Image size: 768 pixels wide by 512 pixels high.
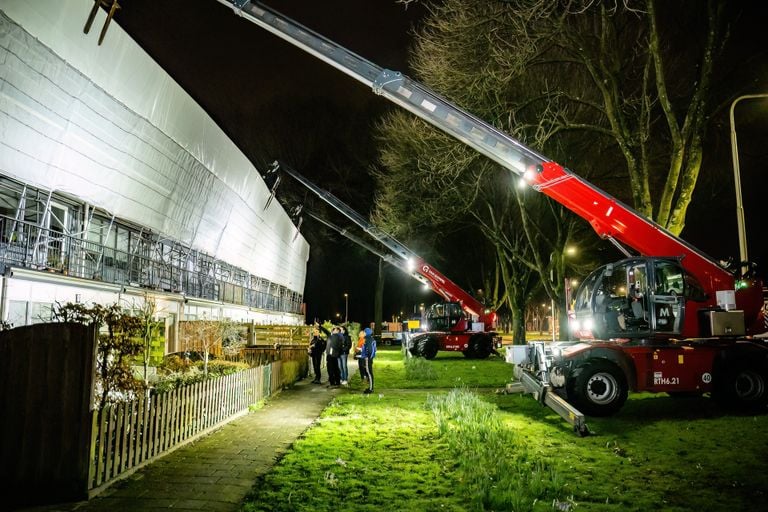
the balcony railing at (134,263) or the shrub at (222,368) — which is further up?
the balcony railing at (134,263)

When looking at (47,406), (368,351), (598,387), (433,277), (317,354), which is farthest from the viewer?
(433,277)

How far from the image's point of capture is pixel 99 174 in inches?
623

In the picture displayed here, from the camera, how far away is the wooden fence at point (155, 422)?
18.7 feet

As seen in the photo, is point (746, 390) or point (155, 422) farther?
point (746, 390)

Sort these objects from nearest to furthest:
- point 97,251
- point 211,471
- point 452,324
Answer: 1. point 211,471
2. point 97,251
3. point 452,324

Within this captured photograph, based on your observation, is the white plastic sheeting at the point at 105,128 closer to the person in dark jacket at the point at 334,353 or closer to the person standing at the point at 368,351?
the person in dark jacket at the point at 334,353

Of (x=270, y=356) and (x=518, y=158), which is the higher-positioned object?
(x=518, y=158)

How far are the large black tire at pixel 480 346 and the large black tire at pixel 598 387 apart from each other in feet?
57.5

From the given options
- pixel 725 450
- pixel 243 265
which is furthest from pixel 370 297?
pixel 725 450

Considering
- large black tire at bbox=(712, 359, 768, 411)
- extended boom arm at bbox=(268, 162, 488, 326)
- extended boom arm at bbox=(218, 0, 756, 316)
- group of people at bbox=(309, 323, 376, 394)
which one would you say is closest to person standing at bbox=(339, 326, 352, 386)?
group of people at bbox=(309, 323, 376, 394)

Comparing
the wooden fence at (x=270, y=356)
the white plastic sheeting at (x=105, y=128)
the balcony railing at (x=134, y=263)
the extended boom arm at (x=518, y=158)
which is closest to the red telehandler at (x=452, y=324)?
the balcony railing at (x=134, y=263)

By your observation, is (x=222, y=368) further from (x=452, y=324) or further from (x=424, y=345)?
(x=452, y=324)

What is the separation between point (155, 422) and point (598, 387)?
7.38 meters

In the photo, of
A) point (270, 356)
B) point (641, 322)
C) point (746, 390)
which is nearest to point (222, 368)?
point (270, 356)
